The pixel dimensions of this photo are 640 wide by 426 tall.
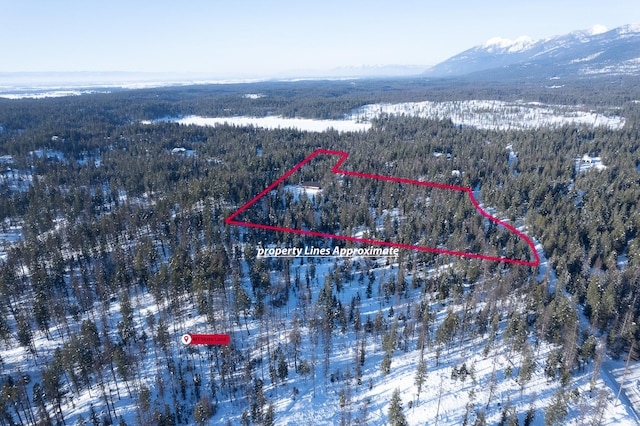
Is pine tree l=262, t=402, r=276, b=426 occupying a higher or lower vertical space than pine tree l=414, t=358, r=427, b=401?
lower

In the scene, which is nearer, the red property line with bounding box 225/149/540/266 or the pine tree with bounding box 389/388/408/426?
the pine tree with bounding box 389/388/408/426

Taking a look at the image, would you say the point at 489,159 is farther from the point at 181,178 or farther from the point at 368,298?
the point at 181,178

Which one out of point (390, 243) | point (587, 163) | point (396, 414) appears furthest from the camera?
point (587, 163)

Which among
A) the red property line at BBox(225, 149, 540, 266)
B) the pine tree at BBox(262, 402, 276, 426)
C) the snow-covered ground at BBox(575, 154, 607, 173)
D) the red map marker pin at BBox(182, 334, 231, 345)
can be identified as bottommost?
the pine tree at BBox(262, 402, 276, 426)

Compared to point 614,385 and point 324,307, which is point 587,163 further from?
point 324,307

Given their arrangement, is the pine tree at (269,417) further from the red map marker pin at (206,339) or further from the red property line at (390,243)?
the red property line at (390,243)

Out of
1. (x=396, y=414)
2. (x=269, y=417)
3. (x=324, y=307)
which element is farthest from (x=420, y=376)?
(x=324, y=307)

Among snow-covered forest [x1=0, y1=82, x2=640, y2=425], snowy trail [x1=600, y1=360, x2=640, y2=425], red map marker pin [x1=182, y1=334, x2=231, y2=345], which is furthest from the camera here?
red map marker pin [x1=182, y1=334, x2=231, y2=345]

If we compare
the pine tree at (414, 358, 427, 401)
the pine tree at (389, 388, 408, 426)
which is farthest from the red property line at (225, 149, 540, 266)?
the pine tree at (389, 388, 408, 426)

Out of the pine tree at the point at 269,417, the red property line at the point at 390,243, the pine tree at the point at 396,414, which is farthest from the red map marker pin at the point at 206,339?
the red property line at the point at 390,243

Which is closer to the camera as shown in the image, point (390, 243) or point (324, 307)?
point (324, 307)

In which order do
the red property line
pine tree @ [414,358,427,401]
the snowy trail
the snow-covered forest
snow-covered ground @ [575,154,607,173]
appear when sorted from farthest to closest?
snow-covered ground @ [575,154,607,173] < the red property line < pine tree @ [414,358,427,401] < the snow-covered forest < the snowy trail

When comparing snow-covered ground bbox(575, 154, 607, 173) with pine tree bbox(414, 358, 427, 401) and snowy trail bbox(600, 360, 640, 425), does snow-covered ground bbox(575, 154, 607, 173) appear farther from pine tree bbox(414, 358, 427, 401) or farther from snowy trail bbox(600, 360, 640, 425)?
pine tree bbox(414, 358, 427, 401)
